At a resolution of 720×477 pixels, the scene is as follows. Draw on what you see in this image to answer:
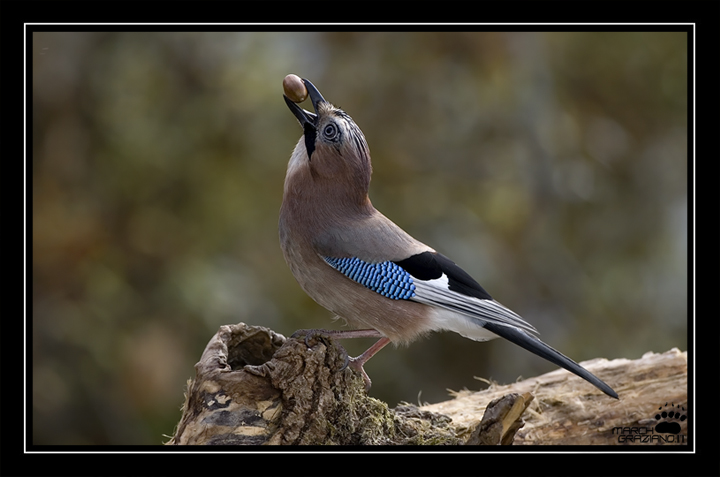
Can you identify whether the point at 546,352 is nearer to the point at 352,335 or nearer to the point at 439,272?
the point at 439,272

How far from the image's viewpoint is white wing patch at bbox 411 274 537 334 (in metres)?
4.65

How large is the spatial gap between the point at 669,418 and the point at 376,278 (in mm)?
2558

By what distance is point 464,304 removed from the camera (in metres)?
4.68

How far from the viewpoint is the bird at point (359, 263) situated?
469 cm

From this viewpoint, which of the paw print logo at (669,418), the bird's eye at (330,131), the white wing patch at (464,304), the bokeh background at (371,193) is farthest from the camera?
the bokeh background at (371,193)

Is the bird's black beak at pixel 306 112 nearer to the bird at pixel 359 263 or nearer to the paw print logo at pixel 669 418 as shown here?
the bird at pixel 359 263

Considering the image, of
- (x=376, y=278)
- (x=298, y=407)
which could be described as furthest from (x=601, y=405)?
(x=298, y=407)

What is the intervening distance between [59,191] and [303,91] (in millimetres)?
4086

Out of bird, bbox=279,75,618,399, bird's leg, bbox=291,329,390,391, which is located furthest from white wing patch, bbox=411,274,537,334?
bird's leg, bbox=291,329,390,391

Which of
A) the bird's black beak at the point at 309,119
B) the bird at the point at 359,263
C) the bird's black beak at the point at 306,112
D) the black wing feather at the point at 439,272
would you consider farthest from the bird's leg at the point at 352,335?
the bird's black beak at the point at 306,112

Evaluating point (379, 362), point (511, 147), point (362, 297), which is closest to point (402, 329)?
point (362, 297)

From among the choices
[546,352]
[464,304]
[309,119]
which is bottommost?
[546,352]

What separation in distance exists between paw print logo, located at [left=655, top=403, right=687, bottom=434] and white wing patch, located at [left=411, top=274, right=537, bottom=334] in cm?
150
